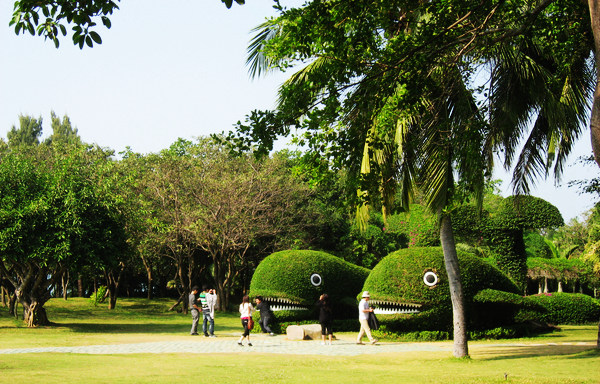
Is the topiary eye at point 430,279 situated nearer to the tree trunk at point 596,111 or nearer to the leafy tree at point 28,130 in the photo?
the tree trunk at point 596,111

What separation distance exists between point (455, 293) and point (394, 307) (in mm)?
5050

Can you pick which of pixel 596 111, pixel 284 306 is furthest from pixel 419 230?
pixel 596 111

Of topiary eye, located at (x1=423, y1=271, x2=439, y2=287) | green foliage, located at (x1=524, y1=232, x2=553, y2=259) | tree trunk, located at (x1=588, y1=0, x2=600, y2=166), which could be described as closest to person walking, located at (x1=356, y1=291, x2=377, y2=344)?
topiary eye, located at (x1=423, y1=271, x2=439, y2=287)

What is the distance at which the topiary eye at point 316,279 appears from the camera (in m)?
20.0

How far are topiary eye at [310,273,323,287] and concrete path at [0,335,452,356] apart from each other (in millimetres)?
3078

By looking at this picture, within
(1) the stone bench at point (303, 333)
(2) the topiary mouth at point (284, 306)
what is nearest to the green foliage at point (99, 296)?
(2) the topiary mouth at point (284, 306)

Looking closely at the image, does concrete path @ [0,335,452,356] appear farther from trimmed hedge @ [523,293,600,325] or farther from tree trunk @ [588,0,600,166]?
tree trunk @ [588,0,600,166]

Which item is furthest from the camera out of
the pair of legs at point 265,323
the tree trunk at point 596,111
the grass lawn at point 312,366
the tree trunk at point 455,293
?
the pair of legs at point 265,323

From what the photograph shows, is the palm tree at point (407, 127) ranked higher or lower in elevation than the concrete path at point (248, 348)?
higher

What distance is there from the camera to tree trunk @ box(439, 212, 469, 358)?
40.6 ft

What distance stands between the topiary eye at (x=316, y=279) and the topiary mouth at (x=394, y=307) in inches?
116

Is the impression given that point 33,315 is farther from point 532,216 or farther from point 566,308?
point 566,308

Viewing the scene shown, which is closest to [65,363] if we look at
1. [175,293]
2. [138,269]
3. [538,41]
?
[538,41]

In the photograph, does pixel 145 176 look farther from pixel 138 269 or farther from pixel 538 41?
pixel 538 41
